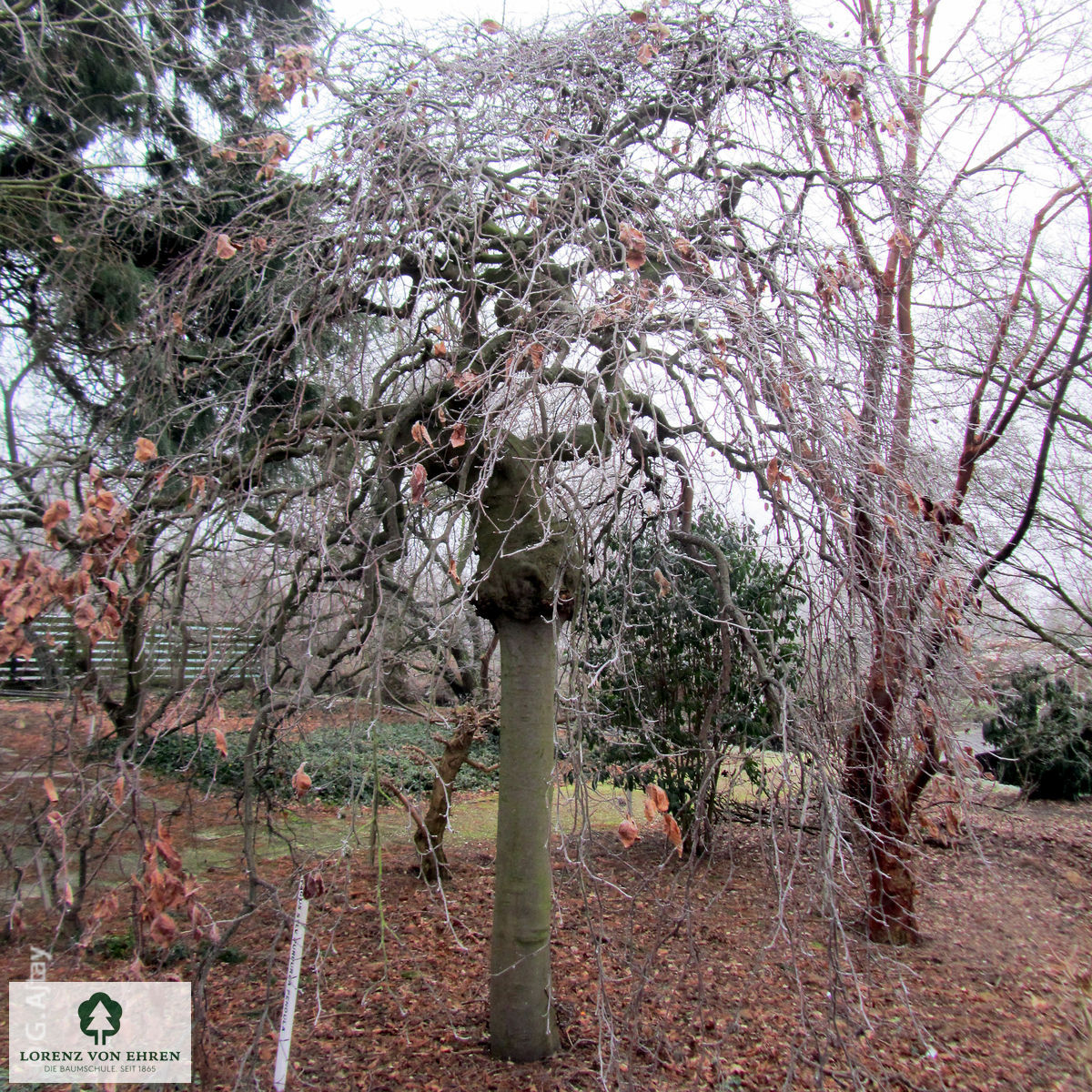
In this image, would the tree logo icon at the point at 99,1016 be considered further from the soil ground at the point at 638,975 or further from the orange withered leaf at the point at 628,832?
the orange withered leaf at the point at 628,832

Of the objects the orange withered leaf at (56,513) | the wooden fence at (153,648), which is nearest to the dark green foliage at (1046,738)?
the wooden fence at (153,648)

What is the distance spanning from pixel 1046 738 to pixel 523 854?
7.77 meters

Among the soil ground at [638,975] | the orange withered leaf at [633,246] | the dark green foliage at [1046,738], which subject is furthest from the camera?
the dark green foliage at [1046,738]

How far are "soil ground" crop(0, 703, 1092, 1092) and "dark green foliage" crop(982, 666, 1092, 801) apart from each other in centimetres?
199

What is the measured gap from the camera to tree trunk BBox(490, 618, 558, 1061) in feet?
11.4

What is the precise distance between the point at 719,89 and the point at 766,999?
4711 millimetres

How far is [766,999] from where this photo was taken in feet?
14.9

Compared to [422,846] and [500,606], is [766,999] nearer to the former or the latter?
[422,846]

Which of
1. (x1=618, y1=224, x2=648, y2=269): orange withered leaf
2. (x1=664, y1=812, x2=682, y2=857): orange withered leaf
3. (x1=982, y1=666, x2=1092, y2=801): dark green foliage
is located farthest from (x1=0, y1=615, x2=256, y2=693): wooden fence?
(x1=982, y1=666, x2=1092, y2=801): dark green foliage

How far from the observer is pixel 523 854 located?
354 centimetres

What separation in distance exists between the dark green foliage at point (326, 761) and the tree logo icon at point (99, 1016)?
100 cm

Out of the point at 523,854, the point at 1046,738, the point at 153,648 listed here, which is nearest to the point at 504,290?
the point at 153,648

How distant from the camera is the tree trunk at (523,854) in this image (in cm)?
→ 349

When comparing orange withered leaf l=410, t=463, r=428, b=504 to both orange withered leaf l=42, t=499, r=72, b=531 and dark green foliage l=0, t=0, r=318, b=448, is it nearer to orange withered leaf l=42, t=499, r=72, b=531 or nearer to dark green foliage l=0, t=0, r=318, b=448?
orange withered leaf l=42, t=499, r=72, b=531
